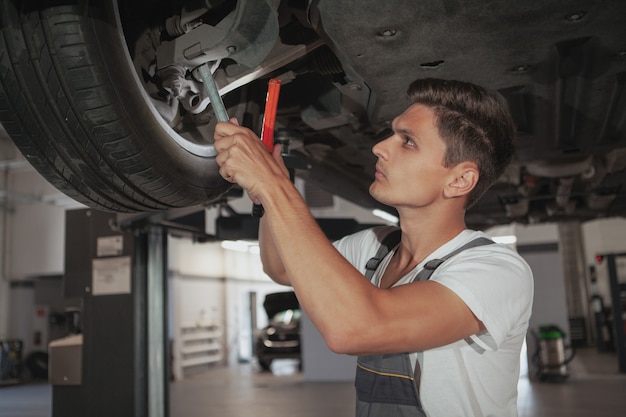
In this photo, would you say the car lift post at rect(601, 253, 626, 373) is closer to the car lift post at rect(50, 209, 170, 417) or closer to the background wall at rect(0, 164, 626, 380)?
the background wall at rect(0, 164, 626, 380)

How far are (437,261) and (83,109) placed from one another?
2.52ft

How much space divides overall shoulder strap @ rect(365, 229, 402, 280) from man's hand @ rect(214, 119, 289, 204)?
1.34ft

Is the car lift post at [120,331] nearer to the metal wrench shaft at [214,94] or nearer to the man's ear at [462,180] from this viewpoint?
the metal wrench shaft at [214,94]

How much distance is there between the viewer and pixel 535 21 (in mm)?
1235

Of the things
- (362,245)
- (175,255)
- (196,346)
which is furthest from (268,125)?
(196,346)

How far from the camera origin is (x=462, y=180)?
1167 mm

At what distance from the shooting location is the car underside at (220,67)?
1152mm

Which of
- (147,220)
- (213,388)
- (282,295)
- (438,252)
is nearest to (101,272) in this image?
(147,220)

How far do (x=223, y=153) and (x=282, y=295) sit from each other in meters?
8.41

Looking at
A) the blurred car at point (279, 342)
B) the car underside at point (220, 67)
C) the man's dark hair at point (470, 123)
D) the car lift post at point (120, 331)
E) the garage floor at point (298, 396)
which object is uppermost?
the car underside at point (220, 67)

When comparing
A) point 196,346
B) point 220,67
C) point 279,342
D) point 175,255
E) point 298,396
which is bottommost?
point 298,396

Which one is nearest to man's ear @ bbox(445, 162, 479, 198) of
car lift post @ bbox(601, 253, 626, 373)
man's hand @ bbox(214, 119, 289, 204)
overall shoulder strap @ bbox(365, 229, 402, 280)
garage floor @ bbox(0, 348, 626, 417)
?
overall shoulder strap @ bbox(365, 229, 402, 280)

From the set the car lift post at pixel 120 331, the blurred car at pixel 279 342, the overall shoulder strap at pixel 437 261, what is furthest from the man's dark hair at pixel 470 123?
the blurred car at pixel 279 342

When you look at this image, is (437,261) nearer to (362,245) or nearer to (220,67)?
(362,245)
